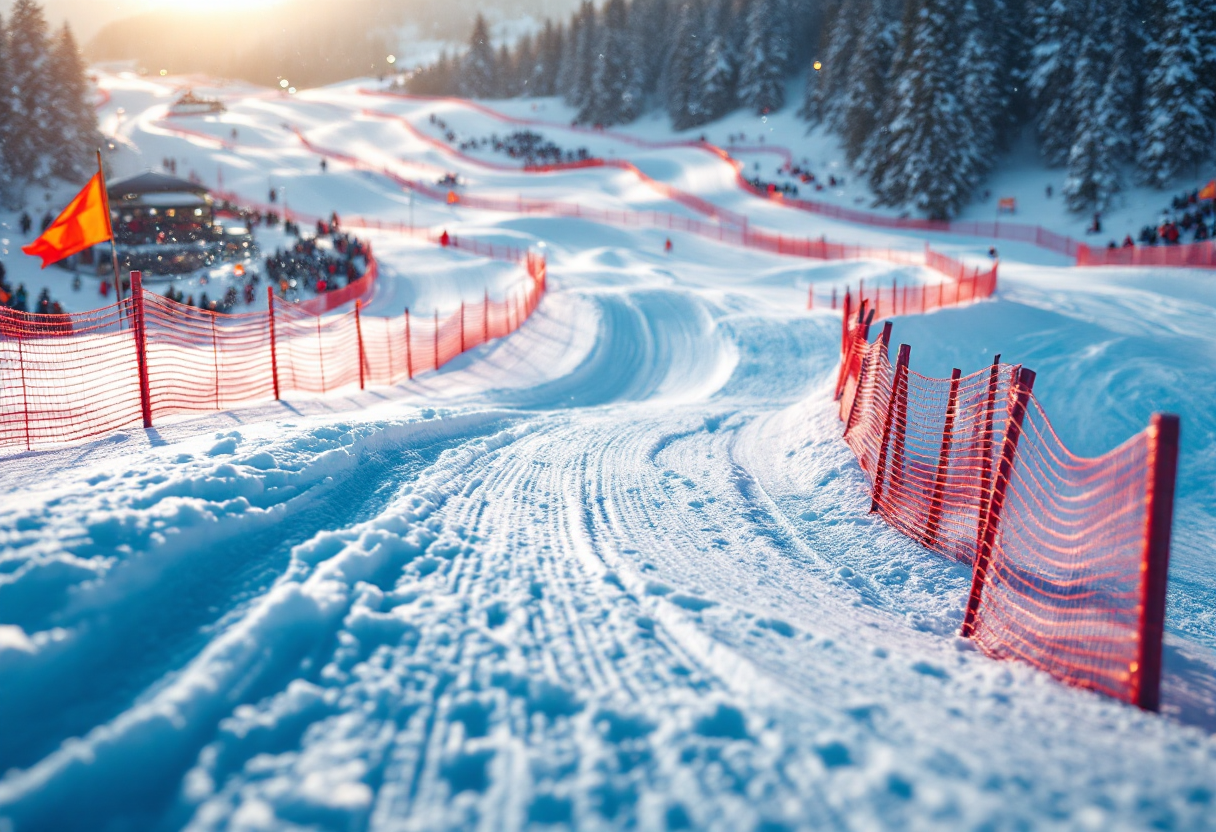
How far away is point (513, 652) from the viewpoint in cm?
338

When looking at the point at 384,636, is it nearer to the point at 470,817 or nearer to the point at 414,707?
the point at 414,707

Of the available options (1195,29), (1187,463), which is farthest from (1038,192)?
(1187,463)

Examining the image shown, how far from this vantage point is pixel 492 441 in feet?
26.9

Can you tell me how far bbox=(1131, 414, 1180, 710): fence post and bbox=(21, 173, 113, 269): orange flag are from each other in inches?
467

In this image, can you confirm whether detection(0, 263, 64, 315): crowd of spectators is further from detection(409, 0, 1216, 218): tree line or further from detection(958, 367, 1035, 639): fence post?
detection(409, 0, 1216, 218): tree line

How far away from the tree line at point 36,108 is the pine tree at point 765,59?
4980 centimetres

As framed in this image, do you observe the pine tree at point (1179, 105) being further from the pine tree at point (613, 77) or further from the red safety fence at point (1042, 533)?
the pine tree at point (613, 77)

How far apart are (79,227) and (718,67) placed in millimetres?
63969

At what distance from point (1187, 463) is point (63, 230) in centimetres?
1644

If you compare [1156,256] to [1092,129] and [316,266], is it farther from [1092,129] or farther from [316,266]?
[316,266]

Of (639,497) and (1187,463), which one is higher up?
(639,497)

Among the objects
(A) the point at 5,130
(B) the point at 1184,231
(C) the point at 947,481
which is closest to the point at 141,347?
(C) the point at 947,481

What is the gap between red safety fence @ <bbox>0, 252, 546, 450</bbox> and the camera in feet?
26.1

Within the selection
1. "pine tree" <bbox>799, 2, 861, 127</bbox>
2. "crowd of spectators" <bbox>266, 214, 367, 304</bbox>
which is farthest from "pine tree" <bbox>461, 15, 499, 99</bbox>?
"crowd of spectators" <bbox>266, 214, 367, 304</bbox>
